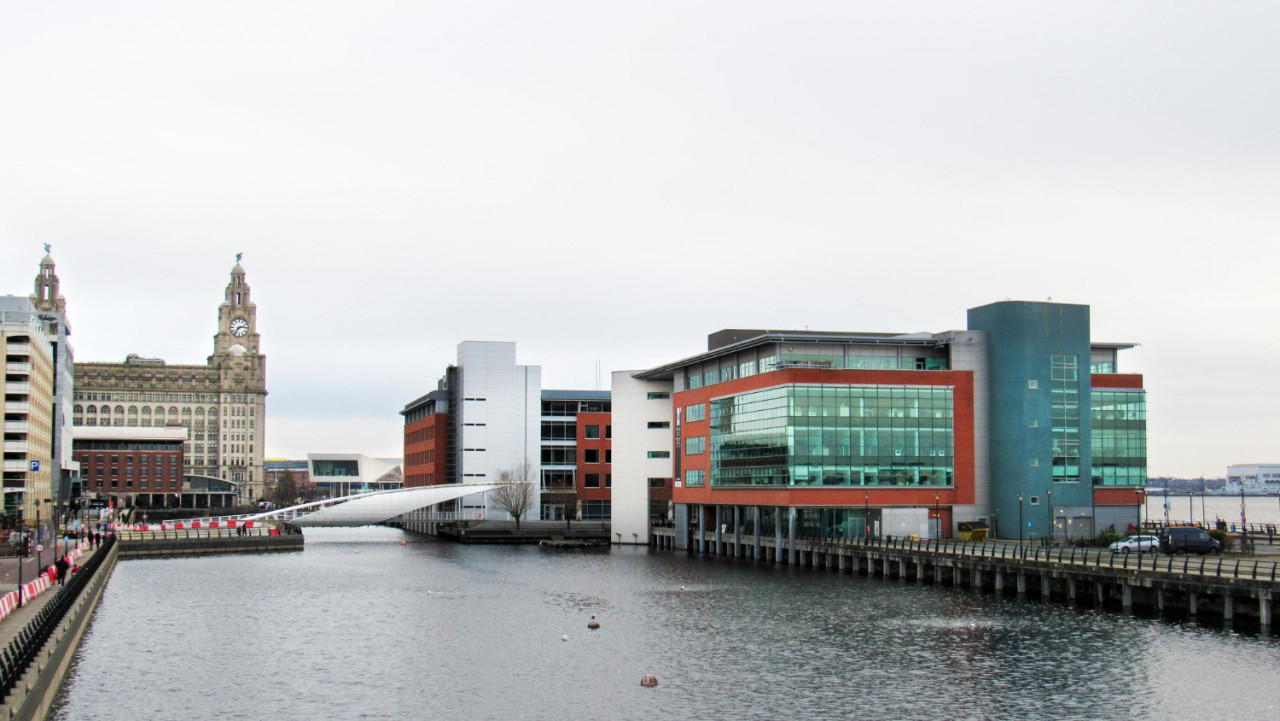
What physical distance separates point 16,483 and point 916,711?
379 ft

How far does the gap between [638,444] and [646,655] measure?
77862 mm

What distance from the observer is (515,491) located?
15338cm

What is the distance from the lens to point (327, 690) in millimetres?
44094

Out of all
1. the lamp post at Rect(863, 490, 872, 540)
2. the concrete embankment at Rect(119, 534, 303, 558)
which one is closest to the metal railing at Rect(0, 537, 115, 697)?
the lamp post at Rect(863, 490, 872, 540)

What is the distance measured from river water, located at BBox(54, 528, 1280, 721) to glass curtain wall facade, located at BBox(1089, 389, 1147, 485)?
2761 centimetres

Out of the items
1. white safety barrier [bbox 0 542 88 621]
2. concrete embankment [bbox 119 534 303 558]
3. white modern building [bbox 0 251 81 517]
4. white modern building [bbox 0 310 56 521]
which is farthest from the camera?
white modern building [bbox 0 251 81 517]

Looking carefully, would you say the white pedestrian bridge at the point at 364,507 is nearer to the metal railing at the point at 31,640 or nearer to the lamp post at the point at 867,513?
the lamp post at the point at 867,513

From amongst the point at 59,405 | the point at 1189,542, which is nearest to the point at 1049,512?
the point at 1189,542

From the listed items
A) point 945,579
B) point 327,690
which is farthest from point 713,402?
point 327,690

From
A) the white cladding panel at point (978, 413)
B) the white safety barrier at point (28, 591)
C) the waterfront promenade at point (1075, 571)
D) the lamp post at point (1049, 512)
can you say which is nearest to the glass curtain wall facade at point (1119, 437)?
the lamp post at point (1049, 512)

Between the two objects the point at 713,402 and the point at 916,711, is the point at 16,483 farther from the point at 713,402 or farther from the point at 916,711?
the point at 916,711

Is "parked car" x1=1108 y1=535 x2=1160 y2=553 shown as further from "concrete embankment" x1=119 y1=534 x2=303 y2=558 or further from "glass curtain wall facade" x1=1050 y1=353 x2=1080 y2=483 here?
"concrete embankment" x1=119 y1=534 x2=303 y2=558

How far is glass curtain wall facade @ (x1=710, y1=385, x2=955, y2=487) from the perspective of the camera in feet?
306

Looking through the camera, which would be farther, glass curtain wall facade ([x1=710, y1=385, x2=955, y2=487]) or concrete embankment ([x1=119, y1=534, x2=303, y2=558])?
concrete embankment ([x1=119, y1=534, x2=303, y2=558])
